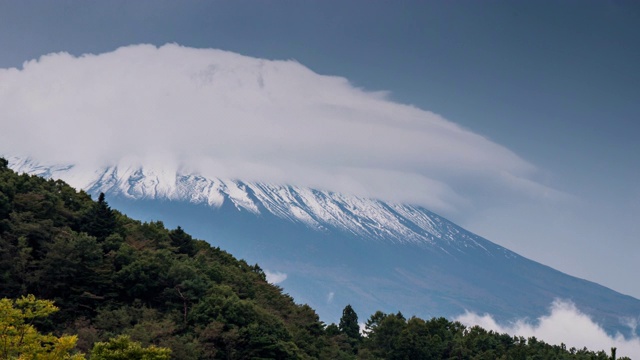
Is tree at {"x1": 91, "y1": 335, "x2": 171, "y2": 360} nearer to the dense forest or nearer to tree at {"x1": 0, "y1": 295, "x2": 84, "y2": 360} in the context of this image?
tree at {"x1": 0, "y1": 295, "x2": 84, "y2": 360}

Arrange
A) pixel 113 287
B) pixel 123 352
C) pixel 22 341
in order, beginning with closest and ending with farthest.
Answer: pixel 22 341, pixel 123 352, pixel 113 287

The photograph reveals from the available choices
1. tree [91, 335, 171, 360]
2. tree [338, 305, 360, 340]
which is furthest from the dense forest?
tree [338, 305, 360, 340]

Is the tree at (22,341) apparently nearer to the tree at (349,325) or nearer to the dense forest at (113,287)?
the dense forest at (113,287)

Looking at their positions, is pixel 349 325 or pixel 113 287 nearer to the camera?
pixel 113 287

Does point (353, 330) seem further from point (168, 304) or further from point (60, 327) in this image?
point (60, 327)

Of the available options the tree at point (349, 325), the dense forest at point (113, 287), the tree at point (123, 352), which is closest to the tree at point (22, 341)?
the tree at point (123, 352)

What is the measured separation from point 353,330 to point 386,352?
35.7 feet

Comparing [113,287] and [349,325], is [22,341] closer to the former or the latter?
[113,287]

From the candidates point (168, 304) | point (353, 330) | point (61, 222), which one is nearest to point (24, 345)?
point (168, 304)

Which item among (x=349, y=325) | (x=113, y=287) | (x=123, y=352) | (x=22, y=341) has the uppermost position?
(x=349, y=325)

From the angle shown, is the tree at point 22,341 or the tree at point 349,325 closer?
the tree at point 22,341

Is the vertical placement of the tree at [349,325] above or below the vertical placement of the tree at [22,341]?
above

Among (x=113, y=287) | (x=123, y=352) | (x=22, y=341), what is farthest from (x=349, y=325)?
(x=22, y=341)

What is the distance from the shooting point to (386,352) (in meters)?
64.6
